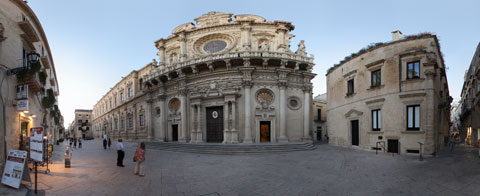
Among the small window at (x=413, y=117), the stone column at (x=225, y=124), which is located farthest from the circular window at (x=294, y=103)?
the small window at (x=413, y=117)

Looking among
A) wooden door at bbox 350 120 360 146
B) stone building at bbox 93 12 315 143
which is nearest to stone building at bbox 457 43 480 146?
wooden door at bbox 350 120 360 146

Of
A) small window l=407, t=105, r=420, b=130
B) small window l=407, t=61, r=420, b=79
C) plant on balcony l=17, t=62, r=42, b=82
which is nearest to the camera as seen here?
plant on balcony l=17, t=62, r=42, b=82

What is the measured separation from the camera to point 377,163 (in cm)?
927

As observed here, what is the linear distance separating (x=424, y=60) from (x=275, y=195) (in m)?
12.1

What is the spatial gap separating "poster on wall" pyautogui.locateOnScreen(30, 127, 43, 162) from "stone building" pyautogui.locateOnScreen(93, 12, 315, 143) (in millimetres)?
12987

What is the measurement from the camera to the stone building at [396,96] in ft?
36.5

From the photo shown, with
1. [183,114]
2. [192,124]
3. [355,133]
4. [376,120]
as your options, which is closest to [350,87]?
[376,120]

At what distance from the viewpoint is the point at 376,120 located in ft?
43.5

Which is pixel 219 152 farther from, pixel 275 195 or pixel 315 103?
pixel 315 103

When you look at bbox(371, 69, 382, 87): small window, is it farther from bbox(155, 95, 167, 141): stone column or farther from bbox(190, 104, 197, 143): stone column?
bbox(155, 95, 167, 141): stone column

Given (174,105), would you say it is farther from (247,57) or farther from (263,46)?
(263,46)

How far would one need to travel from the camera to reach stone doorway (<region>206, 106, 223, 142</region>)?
63.9ft

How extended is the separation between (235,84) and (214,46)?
19.8ft

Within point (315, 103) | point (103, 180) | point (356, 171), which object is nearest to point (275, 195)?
point (356, 171)
